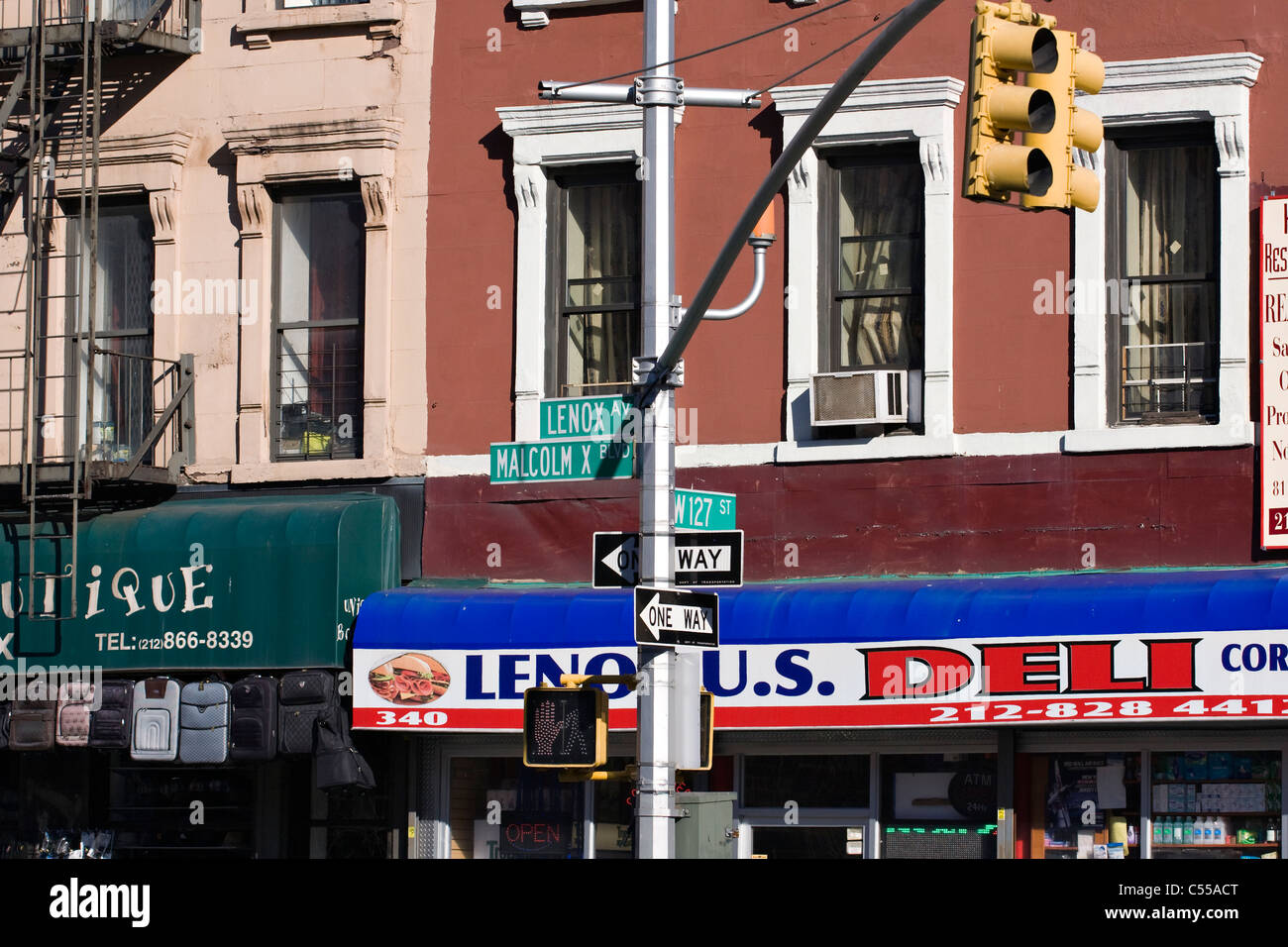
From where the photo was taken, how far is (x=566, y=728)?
43.8 ft

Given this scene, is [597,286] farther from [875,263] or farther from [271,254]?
[271,254]

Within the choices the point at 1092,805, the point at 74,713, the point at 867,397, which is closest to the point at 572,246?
the point at 867,397

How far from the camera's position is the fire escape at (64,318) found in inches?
773

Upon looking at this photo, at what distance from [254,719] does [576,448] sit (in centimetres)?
586

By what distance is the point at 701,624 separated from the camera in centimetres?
1380

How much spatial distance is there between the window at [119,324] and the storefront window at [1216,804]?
1003 cm

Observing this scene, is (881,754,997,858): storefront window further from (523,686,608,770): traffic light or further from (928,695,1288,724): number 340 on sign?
(523,686,608,770): traffic light

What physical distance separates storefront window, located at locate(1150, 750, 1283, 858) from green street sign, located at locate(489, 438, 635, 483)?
5827 millimetres

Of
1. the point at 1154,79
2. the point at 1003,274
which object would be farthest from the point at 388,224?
the point at 1154,79

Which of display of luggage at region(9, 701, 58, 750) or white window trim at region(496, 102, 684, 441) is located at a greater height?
white window trim at region(496, 102, 684, 441)

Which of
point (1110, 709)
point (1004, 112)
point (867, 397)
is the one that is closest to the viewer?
point (1004, 112)

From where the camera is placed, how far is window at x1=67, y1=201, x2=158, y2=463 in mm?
20516

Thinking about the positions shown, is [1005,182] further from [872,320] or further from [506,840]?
[506,840]

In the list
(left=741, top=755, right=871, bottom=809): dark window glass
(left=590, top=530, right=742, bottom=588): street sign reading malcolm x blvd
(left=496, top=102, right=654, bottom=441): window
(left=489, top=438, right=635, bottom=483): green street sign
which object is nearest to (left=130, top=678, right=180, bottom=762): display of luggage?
(left=496, top=102, right=654, bottom=441): window
